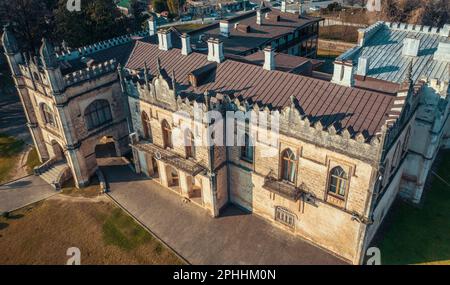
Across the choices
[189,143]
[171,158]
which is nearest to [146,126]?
[171,158]

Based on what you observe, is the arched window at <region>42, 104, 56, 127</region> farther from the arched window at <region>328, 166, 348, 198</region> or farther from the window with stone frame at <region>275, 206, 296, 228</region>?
the arched window at <region>328, 166, 348, 198</region>

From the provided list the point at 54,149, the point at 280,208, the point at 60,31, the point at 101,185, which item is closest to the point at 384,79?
the point at 280,208

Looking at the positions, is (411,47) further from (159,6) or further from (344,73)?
(159,6)

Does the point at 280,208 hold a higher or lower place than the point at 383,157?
lower

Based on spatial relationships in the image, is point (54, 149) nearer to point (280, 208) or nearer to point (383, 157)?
point (280, 208)

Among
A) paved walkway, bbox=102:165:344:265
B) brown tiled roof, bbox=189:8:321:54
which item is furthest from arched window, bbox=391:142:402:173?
brown tiled roof, bbox=189:8:321:54

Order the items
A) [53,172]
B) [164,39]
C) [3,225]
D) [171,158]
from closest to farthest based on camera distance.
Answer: [3,225] < [171,158] < [164,39] < [53,172]
